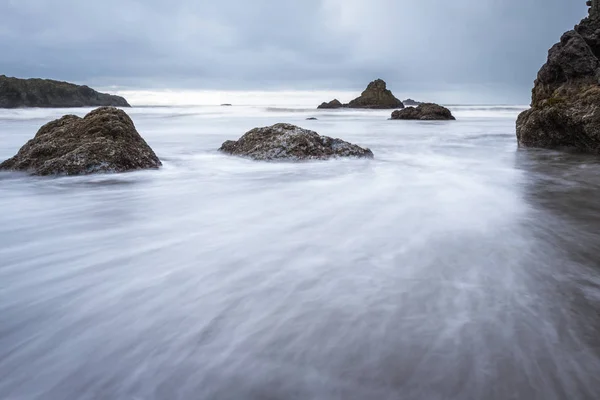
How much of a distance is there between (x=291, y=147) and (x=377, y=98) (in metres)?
62.3

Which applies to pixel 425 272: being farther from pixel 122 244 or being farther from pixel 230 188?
pixel 230 188

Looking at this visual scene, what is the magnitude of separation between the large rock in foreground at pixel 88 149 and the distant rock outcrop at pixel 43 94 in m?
57.8

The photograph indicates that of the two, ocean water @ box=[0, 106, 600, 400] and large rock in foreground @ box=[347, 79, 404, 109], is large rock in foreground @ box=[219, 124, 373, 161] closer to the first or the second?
ocean water @ box=[0, 106, 600, 400]

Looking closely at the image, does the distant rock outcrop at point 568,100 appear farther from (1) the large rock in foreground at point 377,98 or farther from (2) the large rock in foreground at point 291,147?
(1) the large rock in foreground at point 377,98

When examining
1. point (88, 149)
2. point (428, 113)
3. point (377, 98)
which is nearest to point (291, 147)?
point (88, 149)

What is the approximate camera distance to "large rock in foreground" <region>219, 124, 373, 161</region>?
24.6 feet

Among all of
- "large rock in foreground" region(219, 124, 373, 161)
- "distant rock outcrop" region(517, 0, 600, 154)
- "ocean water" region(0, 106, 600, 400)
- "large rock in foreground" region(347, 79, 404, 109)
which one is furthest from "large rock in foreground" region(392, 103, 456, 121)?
"large rock in foreground" region(347, 79, 404, 109)

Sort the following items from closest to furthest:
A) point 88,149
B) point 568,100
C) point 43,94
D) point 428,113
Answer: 1. point 88,149
2. point 568,100
3. point 428,113
4. point 43,94

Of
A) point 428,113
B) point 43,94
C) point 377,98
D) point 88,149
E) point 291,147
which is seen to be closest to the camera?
point 88,149

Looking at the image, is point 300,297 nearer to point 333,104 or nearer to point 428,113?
point 428,113

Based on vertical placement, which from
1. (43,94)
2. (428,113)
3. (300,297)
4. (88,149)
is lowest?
(300,297)

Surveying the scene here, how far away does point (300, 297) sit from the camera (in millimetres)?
2258

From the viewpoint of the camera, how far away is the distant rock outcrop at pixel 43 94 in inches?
2143

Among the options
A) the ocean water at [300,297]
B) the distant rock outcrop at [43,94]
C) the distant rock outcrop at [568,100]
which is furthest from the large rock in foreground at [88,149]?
the distant rock outcrop at [43,94]
